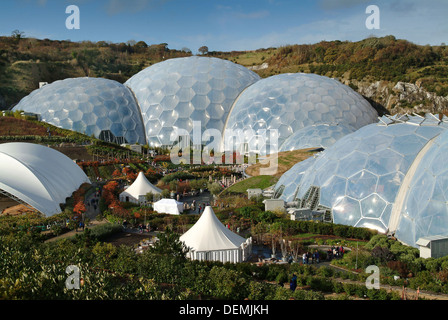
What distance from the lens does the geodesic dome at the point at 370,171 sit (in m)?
19.1

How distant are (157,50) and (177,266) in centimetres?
11107

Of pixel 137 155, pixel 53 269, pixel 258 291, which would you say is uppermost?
pixel 137 155

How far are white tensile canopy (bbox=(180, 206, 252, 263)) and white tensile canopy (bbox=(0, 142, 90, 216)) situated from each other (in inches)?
453

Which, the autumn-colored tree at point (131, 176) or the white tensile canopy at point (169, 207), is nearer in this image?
the white tensile canopy at point (169, 207)

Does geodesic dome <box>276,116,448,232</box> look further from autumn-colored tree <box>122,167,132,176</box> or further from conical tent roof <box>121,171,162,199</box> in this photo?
autumn-colored tree <box>122,167,132,176</box>

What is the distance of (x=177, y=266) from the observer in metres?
12.9

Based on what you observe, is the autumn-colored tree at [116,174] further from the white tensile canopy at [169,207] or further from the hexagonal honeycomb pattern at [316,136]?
the hexagonal honeycomb pattern at [316,136]

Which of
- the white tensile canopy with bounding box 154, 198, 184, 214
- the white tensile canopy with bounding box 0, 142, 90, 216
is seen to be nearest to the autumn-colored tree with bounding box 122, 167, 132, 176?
the white tensile canopy with bounding box 0, 142, 90, 216

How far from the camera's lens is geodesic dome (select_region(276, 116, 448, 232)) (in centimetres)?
1912

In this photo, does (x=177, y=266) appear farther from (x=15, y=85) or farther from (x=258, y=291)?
(x=15, y=85)

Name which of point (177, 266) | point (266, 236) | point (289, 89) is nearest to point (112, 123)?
point (289, 89)

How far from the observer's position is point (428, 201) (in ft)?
54.2

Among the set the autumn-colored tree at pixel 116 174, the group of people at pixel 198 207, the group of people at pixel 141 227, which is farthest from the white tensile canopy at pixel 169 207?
the autumn-colored tree at pixel 116 174

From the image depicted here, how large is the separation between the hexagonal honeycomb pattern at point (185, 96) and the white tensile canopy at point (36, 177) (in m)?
18.4
